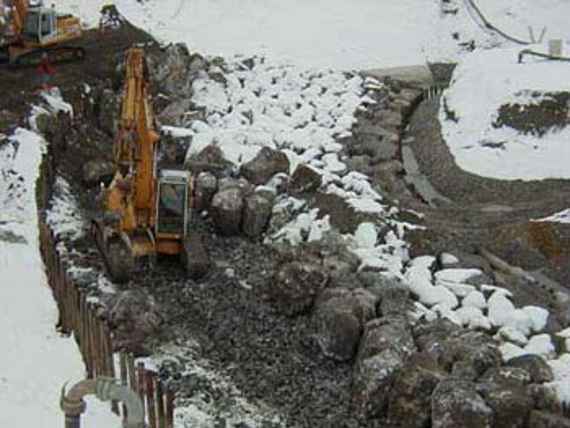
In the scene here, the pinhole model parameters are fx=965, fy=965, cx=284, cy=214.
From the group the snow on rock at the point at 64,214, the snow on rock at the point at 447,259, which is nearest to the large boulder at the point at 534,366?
the snow on rock at the point at 447,259

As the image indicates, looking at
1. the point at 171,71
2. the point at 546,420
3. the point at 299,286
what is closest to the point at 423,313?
the point at 299,286

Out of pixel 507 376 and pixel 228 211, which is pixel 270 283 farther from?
pixel 507 376

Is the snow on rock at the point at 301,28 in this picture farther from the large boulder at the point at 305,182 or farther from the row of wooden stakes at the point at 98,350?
the row of wooden stakes at the point at 98,350

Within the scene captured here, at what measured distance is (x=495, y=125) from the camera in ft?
71.1

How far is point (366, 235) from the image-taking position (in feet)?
55.6

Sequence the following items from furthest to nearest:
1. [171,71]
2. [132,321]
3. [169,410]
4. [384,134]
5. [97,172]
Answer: [171,71] < [384,134] < [97,172] < [132,321] < [169,410]

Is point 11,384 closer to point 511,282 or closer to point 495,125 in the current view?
point 511,282

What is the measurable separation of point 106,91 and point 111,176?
3659 millimetres

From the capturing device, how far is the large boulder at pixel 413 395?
40.4 ft

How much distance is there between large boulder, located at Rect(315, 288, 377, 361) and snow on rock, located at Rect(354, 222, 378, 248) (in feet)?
7.05

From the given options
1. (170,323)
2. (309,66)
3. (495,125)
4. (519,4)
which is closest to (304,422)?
(170,323)

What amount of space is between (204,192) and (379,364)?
748 centimetres

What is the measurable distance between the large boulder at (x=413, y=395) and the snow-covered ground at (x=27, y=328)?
3602mm

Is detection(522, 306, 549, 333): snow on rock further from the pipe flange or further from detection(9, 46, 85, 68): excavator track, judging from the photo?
detection(9, 46, 85, 68): excavator track
